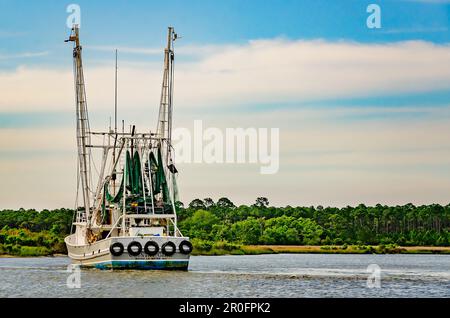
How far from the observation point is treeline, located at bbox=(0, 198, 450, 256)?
105m

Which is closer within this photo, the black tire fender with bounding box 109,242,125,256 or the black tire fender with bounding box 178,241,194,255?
the black tire fender with bounding box 109,242,125,256

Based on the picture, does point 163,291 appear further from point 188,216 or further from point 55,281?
point 188,216

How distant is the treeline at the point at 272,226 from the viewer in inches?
4149

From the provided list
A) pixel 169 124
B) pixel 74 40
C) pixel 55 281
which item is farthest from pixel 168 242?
pixel 74 40

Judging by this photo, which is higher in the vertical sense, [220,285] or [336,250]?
[336,250]

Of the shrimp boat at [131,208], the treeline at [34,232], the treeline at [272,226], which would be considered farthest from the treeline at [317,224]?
the shrimp boat at [131,208]

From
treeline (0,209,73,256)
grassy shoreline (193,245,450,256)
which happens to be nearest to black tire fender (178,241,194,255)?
treeline (0,209,73,256)

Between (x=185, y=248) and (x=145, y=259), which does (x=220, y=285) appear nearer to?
(x=185, y=248)

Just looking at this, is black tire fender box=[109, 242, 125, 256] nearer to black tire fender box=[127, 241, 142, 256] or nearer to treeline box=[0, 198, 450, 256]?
black tire fender box=[127, 241, 142, 256]

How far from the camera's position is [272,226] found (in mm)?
129250

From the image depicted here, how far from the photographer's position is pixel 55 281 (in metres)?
49.0

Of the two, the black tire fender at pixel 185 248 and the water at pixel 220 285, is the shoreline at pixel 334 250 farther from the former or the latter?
the water at pixel 220 285

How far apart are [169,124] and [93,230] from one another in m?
9.14

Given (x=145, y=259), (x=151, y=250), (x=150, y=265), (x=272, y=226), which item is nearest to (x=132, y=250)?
(x=145, y=259)
